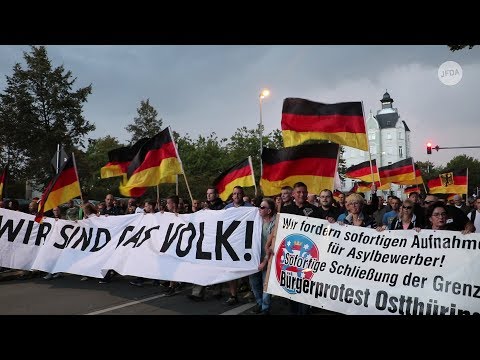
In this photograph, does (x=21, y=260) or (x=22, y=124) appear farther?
(x=22, y=124)

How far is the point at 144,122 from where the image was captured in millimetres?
60625

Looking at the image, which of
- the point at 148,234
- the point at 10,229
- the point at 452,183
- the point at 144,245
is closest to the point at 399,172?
the point at 452,183

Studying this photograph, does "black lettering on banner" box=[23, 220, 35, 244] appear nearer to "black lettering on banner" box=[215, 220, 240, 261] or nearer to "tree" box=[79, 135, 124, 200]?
"black lettering on banner" box=[215, 220, 240, 261]

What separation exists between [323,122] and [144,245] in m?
3.72

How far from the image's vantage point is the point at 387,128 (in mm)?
98750

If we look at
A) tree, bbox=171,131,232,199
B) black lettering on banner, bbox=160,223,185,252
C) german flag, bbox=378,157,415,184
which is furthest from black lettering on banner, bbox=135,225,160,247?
tree, bbox=171,131,232,199

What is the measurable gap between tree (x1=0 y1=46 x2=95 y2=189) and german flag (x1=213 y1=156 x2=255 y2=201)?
22.1m

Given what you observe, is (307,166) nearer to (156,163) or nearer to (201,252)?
(201,252)

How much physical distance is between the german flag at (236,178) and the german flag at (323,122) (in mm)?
3164

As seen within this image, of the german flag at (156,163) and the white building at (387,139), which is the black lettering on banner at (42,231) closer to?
the german flag at (156,163)

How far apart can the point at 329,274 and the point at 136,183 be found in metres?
4.52

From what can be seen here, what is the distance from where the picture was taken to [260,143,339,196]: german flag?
649 centimetres
